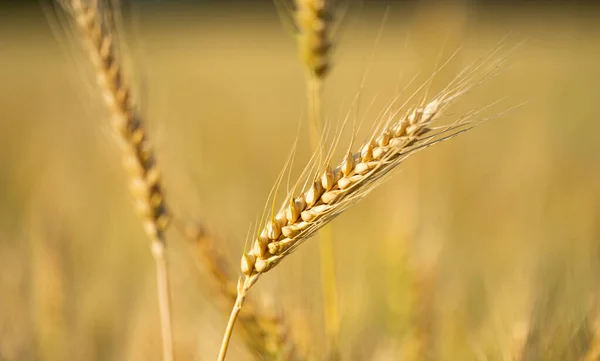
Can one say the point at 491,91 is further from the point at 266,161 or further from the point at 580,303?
the point at 580,303

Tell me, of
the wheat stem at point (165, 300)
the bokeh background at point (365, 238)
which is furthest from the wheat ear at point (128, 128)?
the bokeh background at point (365, 238)

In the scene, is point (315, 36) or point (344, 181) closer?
point (344, 181)

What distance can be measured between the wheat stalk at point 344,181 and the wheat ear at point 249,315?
362mm

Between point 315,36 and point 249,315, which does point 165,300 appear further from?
point 315,36

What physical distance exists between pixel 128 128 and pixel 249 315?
506mm

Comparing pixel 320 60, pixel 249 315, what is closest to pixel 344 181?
pixel 249 315

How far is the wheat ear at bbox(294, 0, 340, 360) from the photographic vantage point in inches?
52.6

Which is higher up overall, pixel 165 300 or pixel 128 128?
pixel 128 128

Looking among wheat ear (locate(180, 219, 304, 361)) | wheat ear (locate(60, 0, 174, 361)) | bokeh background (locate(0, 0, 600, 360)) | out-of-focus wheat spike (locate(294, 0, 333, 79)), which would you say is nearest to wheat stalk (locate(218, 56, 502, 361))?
bokeh background (locate(0, 0, 600, 360))

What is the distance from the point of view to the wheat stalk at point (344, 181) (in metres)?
0.73

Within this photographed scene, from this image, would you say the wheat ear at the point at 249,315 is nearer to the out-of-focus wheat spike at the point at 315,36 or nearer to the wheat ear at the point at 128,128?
the wheat ear at the point at 128,128

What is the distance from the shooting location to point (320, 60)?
4.51 feet

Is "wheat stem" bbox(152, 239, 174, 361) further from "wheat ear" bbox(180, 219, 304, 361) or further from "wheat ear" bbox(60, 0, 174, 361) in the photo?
"wheat ear" bbox(180, 219, 304, 361)

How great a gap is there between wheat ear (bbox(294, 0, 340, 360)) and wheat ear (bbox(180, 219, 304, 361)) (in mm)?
172
